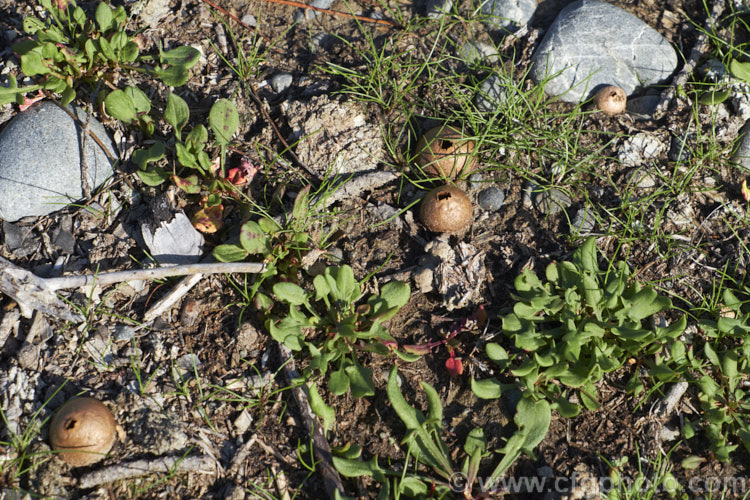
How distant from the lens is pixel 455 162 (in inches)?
128

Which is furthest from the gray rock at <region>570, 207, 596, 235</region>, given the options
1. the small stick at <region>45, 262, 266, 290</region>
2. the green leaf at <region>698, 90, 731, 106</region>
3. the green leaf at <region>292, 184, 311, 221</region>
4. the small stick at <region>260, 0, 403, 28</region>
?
the small stick at <region>45, 262, 266, 290</region>

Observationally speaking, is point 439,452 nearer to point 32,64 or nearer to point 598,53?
point 598,53

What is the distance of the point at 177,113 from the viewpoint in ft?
10.8

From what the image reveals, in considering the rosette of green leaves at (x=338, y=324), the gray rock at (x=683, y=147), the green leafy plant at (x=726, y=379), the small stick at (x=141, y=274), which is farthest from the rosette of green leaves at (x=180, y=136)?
the green leafy plant at (x=726, y=379)

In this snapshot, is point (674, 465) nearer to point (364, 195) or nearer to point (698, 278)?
point (698, 278)

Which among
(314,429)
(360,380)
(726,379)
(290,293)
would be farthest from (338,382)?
(726,379)

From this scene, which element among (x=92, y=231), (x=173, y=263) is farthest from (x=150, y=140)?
(x=173, y=263)

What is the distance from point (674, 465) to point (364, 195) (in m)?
2.24

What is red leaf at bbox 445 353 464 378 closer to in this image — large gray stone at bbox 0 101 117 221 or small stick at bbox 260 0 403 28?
→ large gray stone at bbox 0 101 117 221

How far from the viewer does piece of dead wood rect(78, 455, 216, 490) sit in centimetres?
249

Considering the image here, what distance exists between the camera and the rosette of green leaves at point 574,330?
2734 millimetres

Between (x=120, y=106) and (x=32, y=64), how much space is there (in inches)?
Answer: 21.0

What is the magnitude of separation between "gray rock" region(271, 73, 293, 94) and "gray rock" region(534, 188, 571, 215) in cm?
183

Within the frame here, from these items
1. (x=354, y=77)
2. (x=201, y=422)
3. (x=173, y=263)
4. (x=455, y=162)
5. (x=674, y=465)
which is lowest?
(x=674, y=465)
